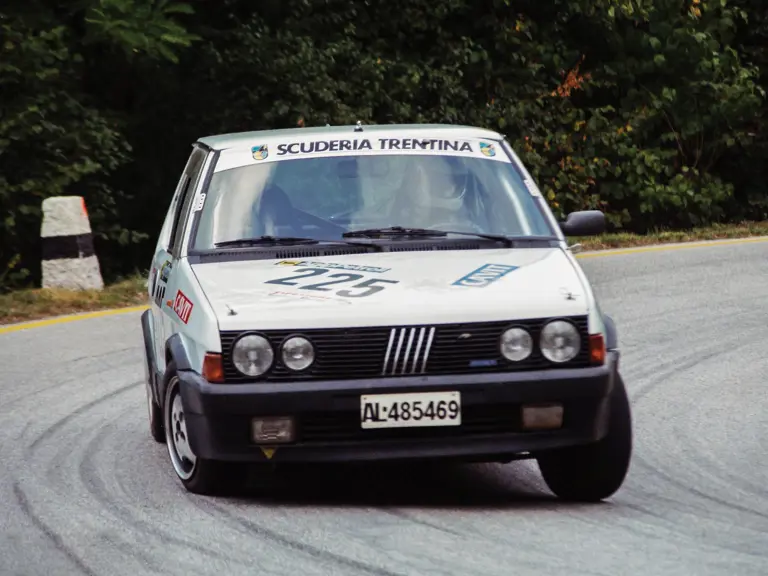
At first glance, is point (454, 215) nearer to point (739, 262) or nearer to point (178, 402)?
point (178, 402)

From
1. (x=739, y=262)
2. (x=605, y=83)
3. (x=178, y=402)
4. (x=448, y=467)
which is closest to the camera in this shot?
(x=178, y=402)

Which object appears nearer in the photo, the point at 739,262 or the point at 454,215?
the point at 454,215

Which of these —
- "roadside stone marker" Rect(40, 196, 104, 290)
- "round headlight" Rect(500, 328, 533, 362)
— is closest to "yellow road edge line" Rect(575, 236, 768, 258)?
"roadside stone marker" Rect(40, 196, 104, 290)

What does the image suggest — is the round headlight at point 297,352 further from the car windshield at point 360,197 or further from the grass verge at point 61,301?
the grass verge at point 61,301

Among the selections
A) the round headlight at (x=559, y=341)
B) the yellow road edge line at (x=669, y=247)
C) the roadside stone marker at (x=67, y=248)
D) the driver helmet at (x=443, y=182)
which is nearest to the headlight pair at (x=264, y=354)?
the round headlight at (x=559, y=341)

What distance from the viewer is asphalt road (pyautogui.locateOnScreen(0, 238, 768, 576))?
6.01m

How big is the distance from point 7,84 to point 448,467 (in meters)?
10.4

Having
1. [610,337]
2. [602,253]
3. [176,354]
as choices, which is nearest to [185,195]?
[176,354]

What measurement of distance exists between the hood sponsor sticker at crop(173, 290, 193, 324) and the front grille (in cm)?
50

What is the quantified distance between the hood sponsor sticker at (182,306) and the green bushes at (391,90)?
9607mm

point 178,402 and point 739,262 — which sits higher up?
point 178,402

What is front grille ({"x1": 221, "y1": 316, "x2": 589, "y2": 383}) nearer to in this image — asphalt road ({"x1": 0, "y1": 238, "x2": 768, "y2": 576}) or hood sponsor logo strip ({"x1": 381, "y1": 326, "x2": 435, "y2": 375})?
hood sponsor logo strip ({"x1": 381, "y1": 326, "x2": 435, "y2": 375})

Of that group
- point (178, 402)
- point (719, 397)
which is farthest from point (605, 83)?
point (178, 402)

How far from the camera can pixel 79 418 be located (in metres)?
9.13
